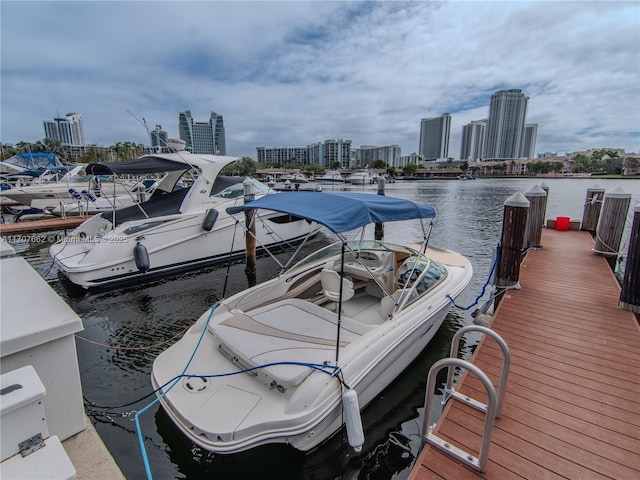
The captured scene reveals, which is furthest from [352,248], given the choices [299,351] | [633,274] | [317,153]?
[317,153]

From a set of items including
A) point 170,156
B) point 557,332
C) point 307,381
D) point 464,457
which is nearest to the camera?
point 464,457

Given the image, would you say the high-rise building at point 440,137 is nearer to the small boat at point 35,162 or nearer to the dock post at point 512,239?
the small boat at point 35,162

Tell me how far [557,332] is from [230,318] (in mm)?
4310

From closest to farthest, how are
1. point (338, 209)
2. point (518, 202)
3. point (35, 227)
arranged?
point (338, 209), point (518, 202), point (35, 227)

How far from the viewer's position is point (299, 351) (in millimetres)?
3236

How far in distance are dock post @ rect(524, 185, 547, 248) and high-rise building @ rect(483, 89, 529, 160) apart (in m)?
180

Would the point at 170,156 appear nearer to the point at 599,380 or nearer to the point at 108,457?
the point at 108,457

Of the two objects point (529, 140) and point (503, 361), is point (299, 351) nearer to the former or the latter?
point (503, 361)

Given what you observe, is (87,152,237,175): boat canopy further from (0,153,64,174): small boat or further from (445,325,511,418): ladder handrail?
(0,153,64,174): small boat

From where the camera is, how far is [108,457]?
1815 millimetres

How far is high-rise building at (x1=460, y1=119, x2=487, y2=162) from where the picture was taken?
178 m

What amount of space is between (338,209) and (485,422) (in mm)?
2240

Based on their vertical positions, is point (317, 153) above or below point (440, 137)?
below

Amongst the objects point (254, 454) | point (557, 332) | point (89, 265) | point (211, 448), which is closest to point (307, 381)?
point (211, 448)
